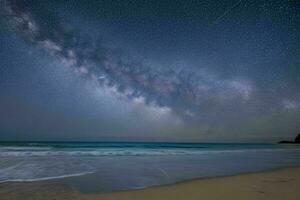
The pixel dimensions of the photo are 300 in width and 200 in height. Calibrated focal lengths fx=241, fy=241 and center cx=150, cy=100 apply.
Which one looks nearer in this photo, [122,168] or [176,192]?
[176,192]

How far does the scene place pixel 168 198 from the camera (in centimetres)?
477

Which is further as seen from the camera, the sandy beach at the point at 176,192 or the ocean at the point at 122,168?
the ocean at the point at 122,168

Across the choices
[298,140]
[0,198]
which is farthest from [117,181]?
[298,140]

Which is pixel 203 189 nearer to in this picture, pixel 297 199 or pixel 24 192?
pixel 297 199

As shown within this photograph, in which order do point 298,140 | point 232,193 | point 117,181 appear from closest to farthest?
1. point 232,193
2. point 117,181
3. point 298,140

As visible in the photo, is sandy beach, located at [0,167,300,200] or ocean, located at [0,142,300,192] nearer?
sandy beach, located at [0,167,300,200]

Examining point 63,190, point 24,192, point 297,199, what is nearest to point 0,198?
point 24,192

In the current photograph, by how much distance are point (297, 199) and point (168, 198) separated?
245 centimetres

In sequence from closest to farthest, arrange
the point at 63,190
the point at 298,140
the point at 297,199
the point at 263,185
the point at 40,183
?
the point at 297,199, the point at 63,190, the point at 263,185, the point at 40,183, the point at 298,140

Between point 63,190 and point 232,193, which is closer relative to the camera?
point 232,193

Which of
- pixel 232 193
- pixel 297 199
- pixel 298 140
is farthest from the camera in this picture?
pixel 298 140

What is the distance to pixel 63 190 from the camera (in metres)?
5.47

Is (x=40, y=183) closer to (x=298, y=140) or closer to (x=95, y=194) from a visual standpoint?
(x=95, y=194)

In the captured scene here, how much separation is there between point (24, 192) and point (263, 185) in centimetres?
560
